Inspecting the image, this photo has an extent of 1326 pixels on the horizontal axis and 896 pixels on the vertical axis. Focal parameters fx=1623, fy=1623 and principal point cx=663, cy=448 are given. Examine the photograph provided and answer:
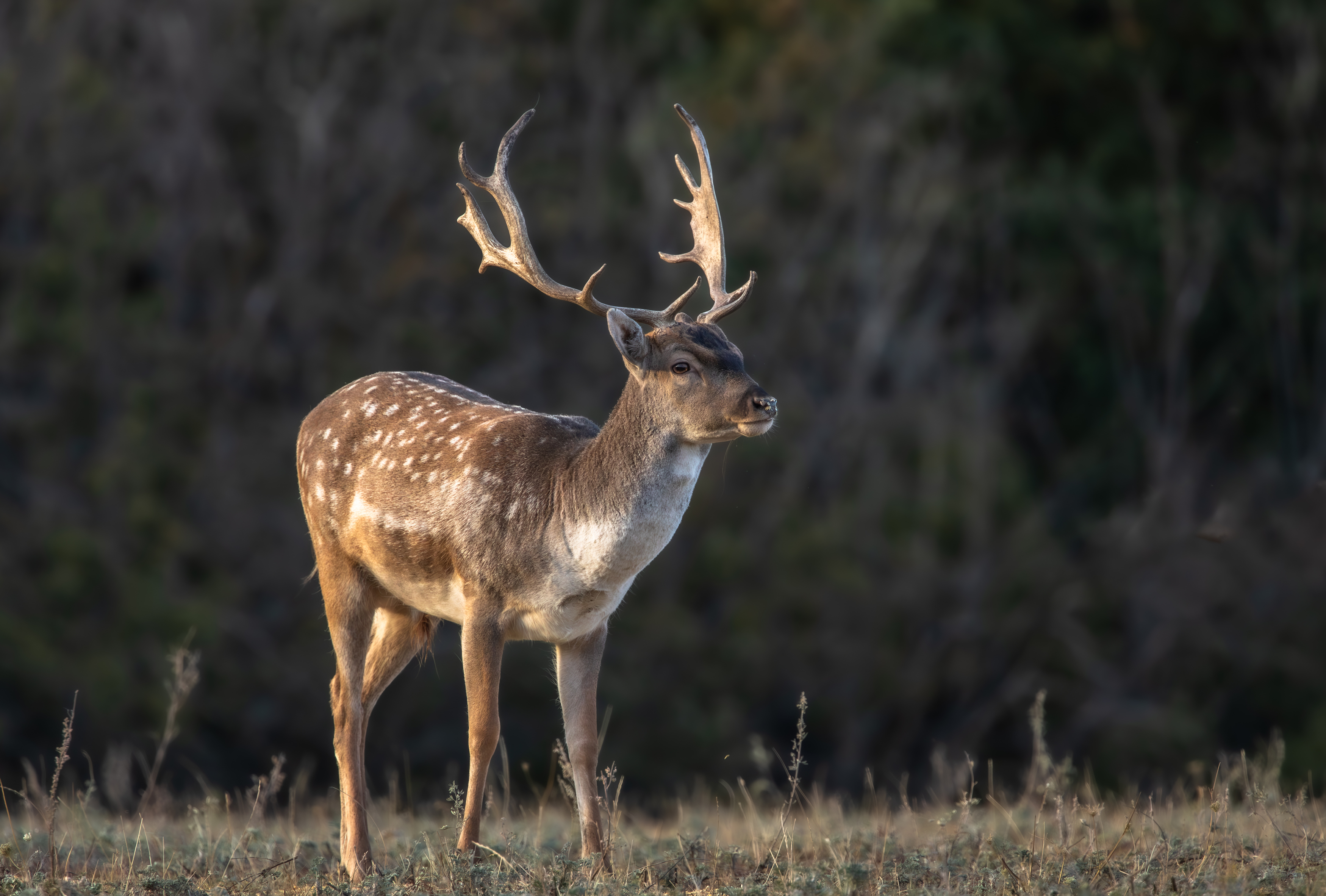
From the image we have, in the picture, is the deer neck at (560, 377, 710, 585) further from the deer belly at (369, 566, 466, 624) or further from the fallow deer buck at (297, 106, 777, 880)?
the deer belly at (369, 566, 466, 624)

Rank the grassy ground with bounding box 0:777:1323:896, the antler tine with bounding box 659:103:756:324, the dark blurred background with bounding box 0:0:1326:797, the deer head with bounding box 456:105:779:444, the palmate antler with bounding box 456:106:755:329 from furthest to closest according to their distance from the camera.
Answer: the dark blurred background with bounding box 0:0:1326:797
the antler tine with bounding box 659:103:756:324
the palmate antler with bounding box 456:106:755:329
the deer head with bounding box 456:105:779:444
the grassy ground with bounding box 0:777:1323:896

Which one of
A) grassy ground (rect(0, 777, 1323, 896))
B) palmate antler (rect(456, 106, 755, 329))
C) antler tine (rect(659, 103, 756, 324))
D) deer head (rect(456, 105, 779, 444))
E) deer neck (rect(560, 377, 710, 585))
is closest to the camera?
grassy ground (rect(0, 777, 1323, 896))

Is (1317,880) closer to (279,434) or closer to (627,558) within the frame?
(627,558)

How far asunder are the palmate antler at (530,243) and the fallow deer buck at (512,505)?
0.04 feet

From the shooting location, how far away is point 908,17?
2036 centimetres

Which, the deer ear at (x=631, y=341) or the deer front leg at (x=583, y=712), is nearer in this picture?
the deer ear at (x=631, y=341)

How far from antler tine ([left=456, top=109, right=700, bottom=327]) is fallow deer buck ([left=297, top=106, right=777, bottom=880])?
0.04 feet

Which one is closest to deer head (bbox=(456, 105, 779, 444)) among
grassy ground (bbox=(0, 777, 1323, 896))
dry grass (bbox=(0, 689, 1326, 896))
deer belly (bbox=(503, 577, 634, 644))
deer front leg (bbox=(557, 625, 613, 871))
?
deer belly (bbox=(503, 577, 634, 644))

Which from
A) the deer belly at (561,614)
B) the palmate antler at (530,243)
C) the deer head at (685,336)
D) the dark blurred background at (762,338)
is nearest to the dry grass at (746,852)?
the deer belly at (561,614)

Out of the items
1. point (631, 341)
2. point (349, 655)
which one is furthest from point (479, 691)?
point (631, 341)

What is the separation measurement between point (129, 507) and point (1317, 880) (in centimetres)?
1515

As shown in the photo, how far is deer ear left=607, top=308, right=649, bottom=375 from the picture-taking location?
20.3ft

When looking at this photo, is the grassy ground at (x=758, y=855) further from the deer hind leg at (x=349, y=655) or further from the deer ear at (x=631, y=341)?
the deer ear at (x=631, y=341)

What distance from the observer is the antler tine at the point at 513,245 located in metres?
6.45
